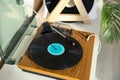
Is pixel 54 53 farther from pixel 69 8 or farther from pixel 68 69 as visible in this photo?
pixel 69 8

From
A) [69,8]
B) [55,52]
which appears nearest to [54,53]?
[55,52]

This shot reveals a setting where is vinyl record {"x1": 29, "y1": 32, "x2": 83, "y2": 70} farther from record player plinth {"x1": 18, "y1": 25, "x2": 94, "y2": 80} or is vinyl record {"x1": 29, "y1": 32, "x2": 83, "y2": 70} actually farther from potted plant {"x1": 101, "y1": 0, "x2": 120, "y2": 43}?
potted plant {"x1": 101, "y1": 0, "x2": 120, "y2": 43}

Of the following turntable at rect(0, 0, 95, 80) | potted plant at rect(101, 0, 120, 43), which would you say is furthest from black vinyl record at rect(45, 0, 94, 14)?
potted plant at rect(101, 0, 120, 43)

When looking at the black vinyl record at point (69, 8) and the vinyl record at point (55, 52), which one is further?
the black vinyl record at point (69, 8)

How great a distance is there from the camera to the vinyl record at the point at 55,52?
2.20 feet

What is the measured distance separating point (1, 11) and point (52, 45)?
230 millimetres

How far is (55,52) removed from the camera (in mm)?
703

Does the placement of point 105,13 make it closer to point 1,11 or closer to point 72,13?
point 72,13

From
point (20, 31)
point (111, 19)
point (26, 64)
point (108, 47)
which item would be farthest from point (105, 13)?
point (26, 64)

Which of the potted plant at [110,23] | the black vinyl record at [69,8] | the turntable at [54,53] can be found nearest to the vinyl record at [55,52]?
the turntable at [54,53]

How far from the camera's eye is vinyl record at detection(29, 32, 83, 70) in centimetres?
67

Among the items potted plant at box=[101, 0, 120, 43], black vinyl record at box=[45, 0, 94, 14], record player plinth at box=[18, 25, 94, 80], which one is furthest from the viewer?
potted plant at box=[101, 0, 120, 43]

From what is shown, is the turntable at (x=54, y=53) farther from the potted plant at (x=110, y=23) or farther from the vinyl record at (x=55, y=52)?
the potted plant at (x=110, y=23)

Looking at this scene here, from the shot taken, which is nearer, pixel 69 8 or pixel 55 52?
pixel 55 52
